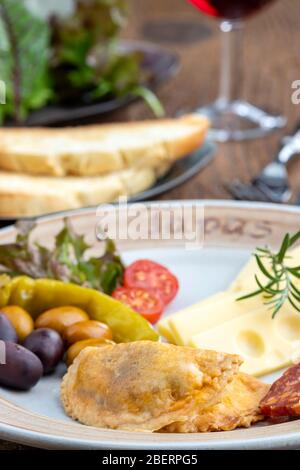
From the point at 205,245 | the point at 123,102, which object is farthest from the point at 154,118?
the point at 205,245

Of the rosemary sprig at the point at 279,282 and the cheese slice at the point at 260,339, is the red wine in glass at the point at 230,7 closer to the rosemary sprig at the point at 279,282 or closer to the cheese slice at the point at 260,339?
the rosemary sprig at the point at 279,282

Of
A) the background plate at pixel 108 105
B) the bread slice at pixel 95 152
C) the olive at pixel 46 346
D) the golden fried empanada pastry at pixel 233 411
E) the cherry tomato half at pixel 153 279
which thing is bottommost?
the golden fried empanada pastry at pixel 233 411

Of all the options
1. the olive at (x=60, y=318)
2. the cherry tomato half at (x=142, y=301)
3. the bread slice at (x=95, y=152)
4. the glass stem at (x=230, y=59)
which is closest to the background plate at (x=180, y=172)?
the bread slice at (x=95, y=152)

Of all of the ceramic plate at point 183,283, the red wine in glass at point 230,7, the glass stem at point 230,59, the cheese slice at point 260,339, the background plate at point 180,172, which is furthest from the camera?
the glass stem at point 230,59

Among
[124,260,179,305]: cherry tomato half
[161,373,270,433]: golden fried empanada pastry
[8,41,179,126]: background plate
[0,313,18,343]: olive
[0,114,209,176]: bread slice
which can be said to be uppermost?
[8,41,179,126]: background plate

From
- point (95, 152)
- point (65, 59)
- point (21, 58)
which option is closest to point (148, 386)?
point (95, 152)

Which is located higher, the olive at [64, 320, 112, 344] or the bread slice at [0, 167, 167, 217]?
the bread slice at [0, 167, 167, 217]

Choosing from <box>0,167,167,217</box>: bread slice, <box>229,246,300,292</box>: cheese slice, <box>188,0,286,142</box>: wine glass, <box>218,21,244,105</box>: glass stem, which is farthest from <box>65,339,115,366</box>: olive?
<box>218,21,244,105</box>: glass stem

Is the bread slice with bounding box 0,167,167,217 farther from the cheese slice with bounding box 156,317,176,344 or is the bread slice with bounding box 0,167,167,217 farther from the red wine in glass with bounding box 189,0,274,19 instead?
the cheese slice with bounding box 156,317,176,344
